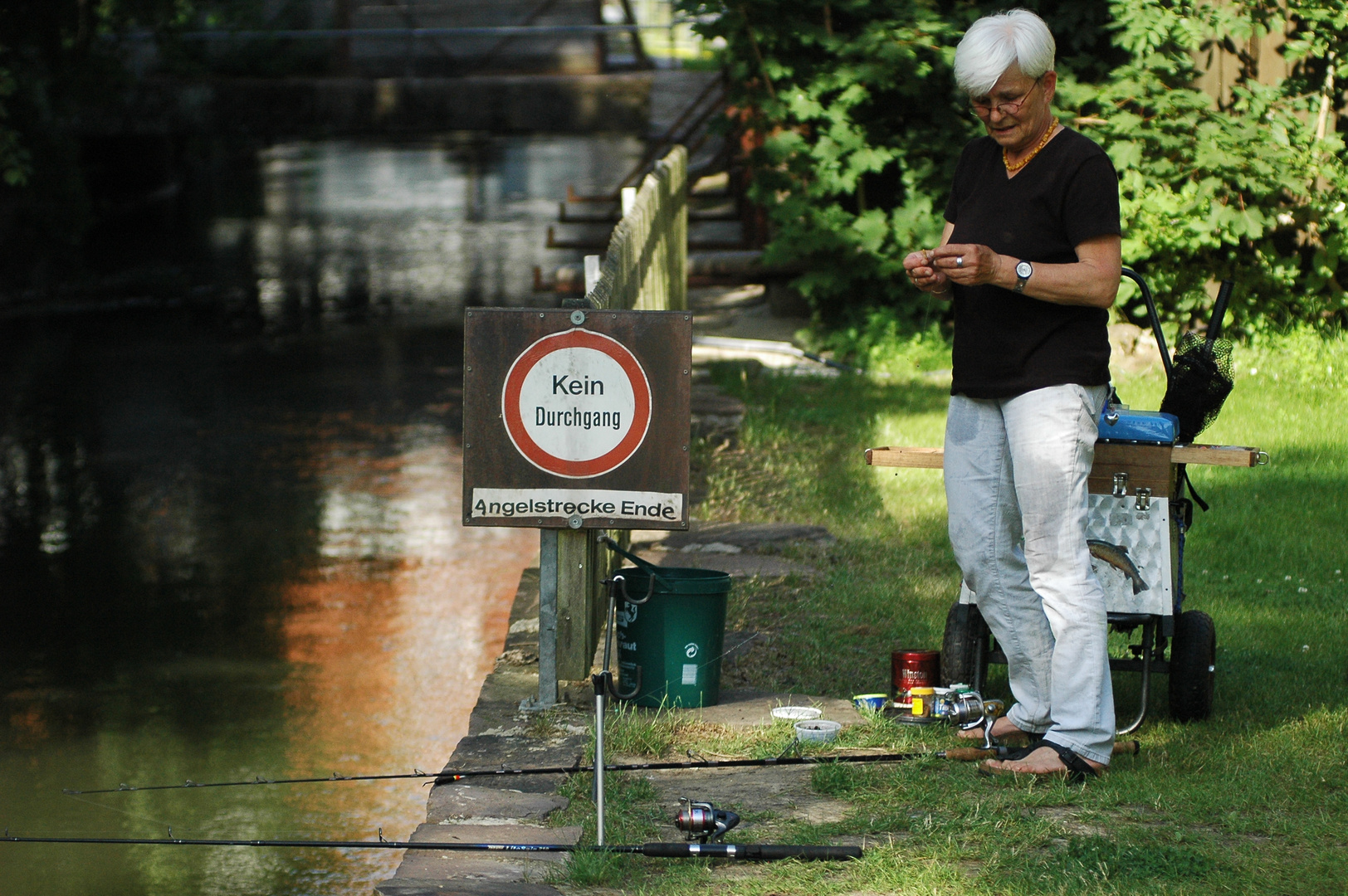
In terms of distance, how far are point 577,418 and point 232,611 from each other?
9.07ft

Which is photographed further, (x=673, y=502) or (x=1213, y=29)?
(x=1213, y=29)

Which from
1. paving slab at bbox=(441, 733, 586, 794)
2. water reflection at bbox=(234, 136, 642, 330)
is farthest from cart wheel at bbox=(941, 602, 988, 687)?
water reflection at bbox=(234, 136, 642, 330)

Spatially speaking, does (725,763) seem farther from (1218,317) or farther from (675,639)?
(1218,317)

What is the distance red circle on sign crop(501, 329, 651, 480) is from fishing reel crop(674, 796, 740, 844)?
1.40m

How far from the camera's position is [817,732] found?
15.6ft

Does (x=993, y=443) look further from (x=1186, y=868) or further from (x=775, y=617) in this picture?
(x=775, y=617)

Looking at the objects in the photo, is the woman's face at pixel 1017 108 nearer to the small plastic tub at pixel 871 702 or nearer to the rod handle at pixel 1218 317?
the rod handle at pixel 1218 317

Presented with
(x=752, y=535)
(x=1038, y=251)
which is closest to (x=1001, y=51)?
(x=1038, y=251)

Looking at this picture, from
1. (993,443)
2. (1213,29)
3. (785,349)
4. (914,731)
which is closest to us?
(993,443)

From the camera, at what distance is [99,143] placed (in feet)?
86.1

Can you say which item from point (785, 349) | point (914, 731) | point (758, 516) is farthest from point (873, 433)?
point (914, 731)

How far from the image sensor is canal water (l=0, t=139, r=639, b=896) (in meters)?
5.10

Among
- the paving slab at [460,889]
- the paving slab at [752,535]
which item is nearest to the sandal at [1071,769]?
the paving slab at [460,889]

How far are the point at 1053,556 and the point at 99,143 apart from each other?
2489 cm
